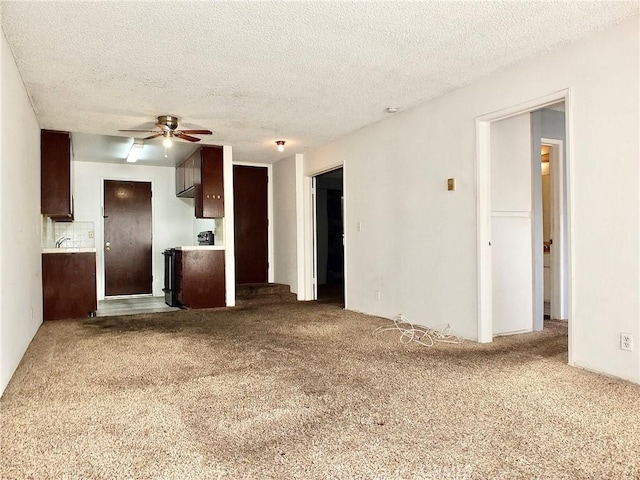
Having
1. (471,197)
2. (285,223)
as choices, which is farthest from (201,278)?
(471,197)

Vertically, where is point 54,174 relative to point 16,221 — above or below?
above

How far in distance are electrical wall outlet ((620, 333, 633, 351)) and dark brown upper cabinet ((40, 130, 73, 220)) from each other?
5674mm

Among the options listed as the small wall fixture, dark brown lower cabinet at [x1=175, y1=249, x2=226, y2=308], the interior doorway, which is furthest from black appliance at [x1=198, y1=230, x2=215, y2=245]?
the interior doorway

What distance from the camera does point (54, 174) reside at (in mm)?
5312

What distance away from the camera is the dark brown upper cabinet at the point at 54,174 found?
5238 mm

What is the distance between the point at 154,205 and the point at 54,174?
2662mm

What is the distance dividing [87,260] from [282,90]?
11.3 feet

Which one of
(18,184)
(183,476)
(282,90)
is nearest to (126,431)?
(183,476)

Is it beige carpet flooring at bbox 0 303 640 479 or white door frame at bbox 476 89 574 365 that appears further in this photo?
white door frame at bbox 476 89 574 365

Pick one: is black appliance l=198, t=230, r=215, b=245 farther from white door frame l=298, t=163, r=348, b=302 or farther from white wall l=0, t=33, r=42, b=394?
white wall l=0, t=33, r=42, b=394

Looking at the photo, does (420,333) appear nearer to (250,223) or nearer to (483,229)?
(483,229)

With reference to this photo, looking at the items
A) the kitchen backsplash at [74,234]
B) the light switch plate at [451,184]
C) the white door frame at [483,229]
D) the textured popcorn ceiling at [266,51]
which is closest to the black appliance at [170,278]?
the kitchen backsplash at [74,234]

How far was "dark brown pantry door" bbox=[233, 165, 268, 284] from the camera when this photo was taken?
24.2 ft

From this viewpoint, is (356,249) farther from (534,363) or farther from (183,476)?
(183,476)
